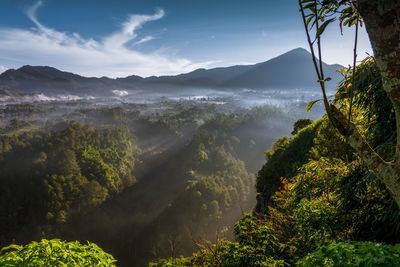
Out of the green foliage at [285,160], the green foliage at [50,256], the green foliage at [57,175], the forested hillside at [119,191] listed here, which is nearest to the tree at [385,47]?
the green foliage at [50,256]

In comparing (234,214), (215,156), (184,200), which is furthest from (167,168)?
(234,214)

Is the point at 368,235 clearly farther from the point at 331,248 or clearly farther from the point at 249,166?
the point at 249,166

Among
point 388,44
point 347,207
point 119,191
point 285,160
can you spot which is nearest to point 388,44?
point 388,44

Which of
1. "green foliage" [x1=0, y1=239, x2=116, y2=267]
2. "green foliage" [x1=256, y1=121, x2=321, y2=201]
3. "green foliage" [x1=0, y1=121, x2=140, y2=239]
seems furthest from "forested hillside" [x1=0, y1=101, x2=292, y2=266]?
"green foliage" [x1=0, y1=239, x2=116, y2=267]

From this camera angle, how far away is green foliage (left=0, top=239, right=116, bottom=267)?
304 cm

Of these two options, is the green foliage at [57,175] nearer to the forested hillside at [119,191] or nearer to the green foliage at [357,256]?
the forested hillside at [119,191]

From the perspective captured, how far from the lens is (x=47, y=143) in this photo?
107 m

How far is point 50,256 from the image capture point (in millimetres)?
3119

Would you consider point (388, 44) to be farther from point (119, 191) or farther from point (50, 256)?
point (119, 191)

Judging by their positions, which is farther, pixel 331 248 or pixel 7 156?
pixel 7 156

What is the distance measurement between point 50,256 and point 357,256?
421 cm

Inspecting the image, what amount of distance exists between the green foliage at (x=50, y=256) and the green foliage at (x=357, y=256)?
131 inches

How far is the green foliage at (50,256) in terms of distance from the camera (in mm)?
3039

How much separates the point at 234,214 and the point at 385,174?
8297 centimetres
